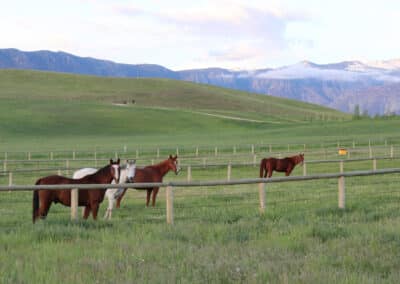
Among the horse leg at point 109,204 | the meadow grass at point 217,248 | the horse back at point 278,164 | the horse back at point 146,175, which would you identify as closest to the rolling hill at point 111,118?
the horse back at point 278,164

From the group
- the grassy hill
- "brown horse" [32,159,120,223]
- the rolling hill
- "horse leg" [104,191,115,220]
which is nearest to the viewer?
"brown horse" [32,159,120,223]

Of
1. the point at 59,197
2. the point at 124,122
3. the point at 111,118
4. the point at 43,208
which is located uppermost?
the point at 111,118

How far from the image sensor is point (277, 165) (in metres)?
29.9

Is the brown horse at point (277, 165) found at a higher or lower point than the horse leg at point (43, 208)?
higher

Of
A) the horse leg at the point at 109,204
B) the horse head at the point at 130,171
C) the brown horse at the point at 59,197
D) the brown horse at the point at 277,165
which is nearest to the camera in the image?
the brown horse at the point at 59,197

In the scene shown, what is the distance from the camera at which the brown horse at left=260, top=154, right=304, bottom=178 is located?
2939 centimetres

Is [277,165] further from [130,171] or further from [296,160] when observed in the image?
[130,171]

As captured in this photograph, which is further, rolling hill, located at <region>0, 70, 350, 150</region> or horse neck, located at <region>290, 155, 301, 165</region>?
rolling hill, located at <region>0, 70, 350, 150</region>

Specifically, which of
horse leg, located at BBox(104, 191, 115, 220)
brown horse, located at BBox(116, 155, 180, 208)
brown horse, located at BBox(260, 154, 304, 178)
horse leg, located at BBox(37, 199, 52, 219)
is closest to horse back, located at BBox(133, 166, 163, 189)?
brown horse, located at BBox(116, 155, 180, 208)

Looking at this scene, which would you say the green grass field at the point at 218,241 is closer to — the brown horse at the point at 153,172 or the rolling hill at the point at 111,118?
the brown horse at the point at 153,172

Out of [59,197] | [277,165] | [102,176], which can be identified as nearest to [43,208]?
[59,197]

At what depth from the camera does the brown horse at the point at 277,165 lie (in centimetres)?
2939

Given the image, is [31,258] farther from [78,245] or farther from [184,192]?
[184,192]

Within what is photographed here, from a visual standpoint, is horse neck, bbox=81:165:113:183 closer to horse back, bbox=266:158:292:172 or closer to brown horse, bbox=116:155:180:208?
brown horse, bbox=116:155:180:208
